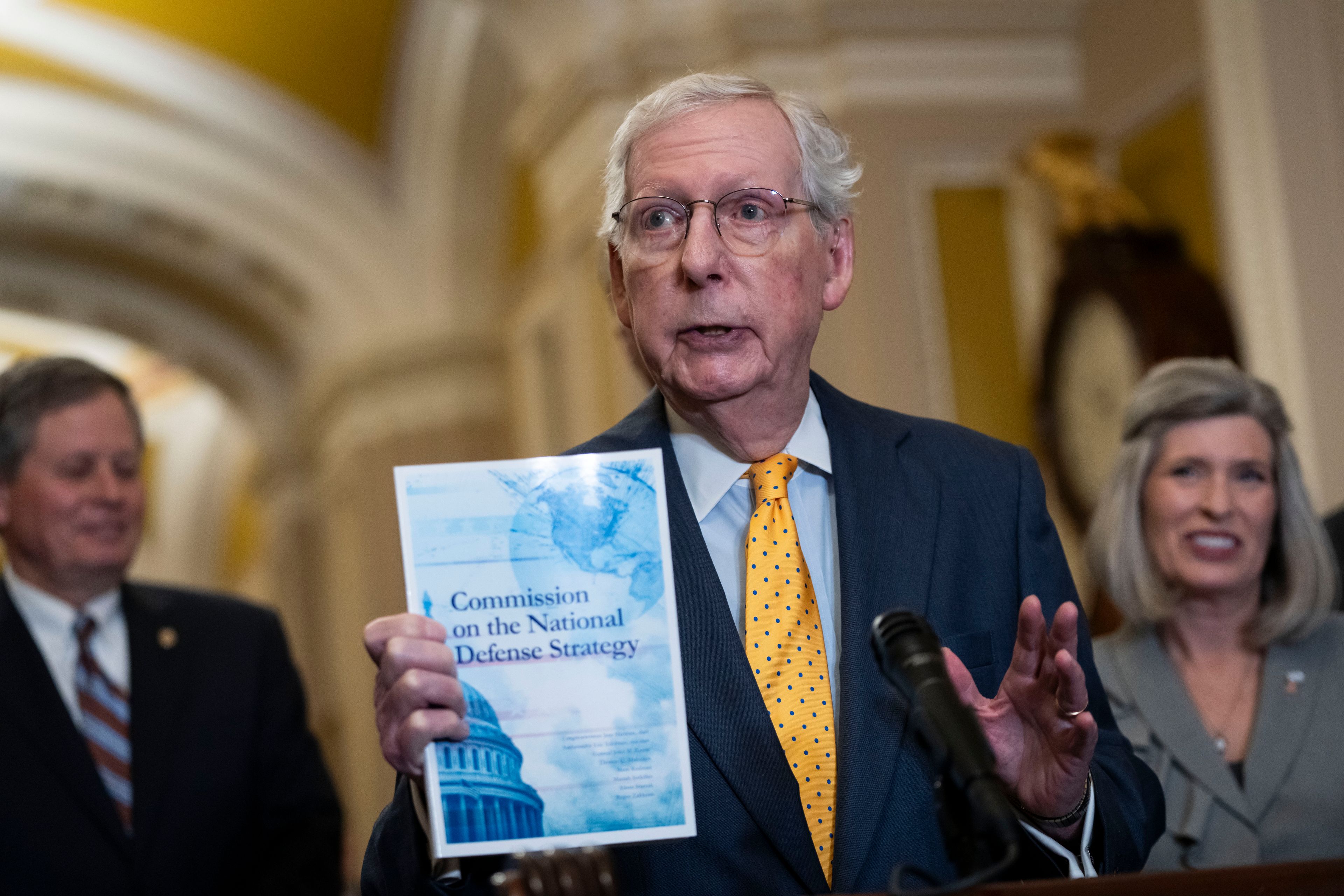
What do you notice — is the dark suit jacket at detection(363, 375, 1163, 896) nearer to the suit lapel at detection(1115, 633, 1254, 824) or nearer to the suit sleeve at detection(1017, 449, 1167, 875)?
the suit sleeve at detection(1017, 449, 1167, 875)

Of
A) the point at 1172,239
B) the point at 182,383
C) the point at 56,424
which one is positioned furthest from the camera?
the point at 182,383

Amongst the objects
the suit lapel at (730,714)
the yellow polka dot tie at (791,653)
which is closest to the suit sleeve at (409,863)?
the suit lapel at (730,714)

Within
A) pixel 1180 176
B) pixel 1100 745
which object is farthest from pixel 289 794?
pixel 1180 176

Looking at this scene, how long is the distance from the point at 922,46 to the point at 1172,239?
1628mm

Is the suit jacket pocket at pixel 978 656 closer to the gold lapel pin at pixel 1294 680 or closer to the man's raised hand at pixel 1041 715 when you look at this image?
the man's raised hand at pixel 1041 715

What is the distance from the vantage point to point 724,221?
77.0 inches

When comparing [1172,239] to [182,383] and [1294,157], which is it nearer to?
[1294,157]

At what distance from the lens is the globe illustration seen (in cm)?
161

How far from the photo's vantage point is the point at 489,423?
10938 millimetres

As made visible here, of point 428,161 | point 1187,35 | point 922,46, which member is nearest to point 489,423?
point 428,161

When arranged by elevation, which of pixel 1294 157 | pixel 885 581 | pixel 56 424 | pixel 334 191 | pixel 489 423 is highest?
pixel 334 191

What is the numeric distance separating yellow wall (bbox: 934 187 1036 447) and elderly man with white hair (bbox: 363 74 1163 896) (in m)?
3.88

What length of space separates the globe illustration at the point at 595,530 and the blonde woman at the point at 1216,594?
5.19 ft

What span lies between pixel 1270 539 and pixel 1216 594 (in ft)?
0.58
